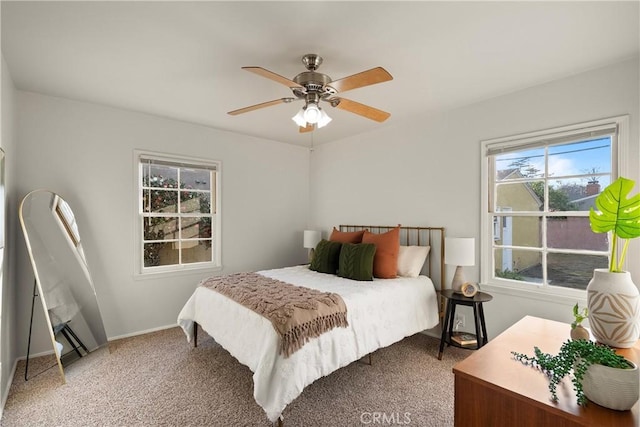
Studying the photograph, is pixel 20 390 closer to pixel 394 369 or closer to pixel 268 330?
pixel 268 330

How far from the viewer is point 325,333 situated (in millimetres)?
2162

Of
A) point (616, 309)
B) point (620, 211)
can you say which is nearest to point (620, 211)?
point (620, 211)

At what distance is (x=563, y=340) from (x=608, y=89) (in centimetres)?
202

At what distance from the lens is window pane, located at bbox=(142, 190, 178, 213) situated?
353cm

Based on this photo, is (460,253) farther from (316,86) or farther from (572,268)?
(316,86)

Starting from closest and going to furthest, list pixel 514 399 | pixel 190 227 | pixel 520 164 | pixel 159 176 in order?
1. pixel 514 399
2. pixel 520 164
3. pixel 159 176
4. pixel 190 227

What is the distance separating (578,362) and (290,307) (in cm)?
154

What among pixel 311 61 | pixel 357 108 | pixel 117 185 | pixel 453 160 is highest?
pixel 311 61

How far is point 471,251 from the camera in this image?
284cm

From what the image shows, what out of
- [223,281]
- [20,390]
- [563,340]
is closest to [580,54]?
[563,340]

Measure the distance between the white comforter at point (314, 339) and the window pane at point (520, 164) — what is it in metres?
1.36

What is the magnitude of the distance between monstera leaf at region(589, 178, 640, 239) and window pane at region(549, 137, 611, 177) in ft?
3.52

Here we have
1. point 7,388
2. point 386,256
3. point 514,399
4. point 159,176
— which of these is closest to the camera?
point 514,399

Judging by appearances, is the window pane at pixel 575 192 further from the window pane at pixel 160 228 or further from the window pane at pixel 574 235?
the window pane at pixel 160 228
